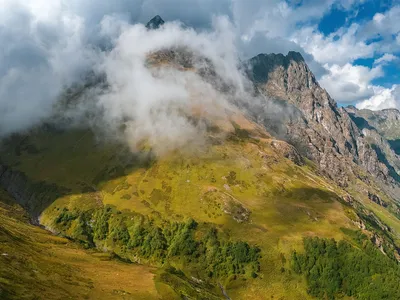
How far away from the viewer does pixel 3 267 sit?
295 feet

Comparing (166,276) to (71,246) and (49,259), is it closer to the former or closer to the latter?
(49,259)

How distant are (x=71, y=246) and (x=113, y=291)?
88.2m

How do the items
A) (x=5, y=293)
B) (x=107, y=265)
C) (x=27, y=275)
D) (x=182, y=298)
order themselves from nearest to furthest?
(x=5, y=293), (x=27, y=275), (x=182, y=298), (x=107, y=265)

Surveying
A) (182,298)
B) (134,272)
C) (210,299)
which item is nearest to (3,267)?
(182,298)

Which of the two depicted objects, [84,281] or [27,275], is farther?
[84,281]

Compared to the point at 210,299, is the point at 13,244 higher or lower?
higher

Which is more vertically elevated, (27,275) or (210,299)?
(27,275)

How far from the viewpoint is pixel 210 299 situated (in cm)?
15625

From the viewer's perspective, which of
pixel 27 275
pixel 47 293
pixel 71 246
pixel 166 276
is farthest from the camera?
pixel 71 246

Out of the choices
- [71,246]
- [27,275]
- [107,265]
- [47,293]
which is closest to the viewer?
[47,293]

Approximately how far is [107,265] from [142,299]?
5234 cm

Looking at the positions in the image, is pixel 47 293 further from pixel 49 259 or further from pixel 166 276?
pixel 166 276

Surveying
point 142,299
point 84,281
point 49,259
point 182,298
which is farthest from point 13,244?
point 182,298

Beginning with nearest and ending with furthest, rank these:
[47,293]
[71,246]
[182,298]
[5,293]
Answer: [5,293] → [47,293] → [182,298] → [71,246]
